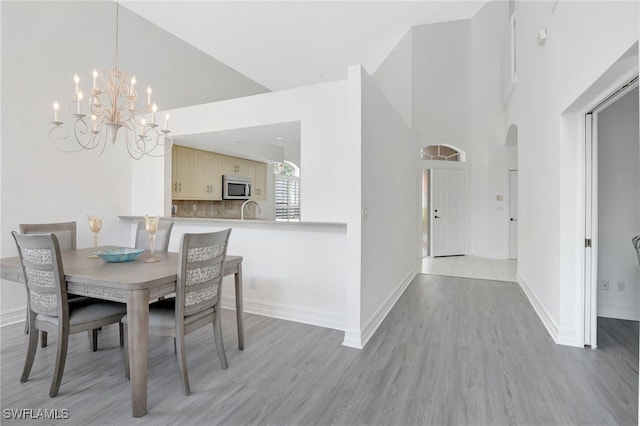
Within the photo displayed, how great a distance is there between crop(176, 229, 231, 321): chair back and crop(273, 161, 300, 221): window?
19.8ft

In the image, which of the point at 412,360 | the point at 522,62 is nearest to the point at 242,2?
the point at 522,62

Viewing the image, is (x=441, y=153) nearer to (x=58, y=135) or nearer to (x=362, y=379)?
(x=362, y=379)

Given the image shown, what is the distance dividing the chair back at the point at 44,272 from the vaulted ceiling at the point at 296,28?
3.84m

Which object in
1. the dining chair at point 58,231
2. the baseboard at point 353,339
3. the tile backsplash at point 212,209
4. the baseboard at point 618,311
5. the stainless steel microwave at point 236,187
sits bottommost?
the baseboard at point 353,339

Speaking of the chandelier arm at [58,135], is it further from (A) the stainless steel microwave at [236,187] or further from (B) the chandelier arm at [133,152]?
(A) the stainless steel microwave at [236,187]

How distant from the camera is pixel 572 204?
279 cm

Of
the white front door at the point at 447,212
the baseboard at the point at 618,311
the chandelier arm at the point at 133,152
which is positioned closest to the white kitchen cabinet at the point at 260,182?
the chandelier arm at the point at 133,152

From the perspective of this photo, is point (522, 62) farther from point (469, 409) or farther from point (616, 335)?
point (469, 409)

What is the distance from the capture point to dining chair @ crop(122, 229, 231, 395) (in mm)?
2061

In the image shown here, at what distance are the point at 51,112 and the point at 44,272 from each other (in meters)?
2.41

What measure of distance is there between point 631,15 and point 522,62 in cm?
319

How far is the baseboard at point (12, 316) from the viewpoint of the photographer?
321 cm

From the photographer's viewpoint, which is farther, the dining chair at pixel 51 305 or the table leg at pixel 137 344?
the dining chair at pixel 51 305

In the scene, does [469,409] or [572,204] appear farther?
[572,204]
